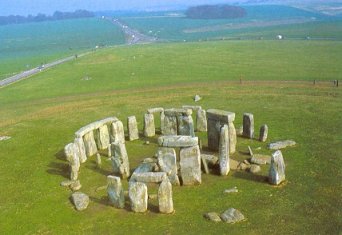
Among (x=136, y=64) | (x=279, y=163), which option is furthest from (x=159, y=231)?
(x=136, y=64)

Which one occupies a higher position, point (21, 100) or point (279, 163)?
point (279, 163)

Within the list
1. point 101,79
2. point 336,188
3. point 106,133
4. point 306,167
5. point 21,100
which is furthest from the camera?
point 101,79

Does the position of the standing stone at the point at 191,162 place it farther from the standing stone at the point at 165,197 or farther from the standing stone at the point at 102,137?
the standing stone at the point at 102,137

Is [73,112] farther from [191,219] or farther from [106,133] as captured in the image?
[191,219]

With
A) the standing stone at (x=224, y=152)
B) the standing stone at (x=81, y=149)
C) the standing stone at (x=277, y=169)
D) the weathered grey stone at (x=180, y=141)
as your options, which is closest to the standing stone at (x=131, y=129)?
the standing stone at (x=81, y=149)

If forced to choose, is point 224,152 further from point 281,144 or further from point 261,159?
point 281,144

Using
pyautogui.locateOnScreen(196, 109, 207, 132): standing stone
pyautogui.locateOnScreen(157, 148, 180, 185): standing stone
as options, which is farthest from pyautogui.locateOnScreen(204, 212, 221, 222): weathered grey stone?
pyautogui.locateOnScreen(196, 109, 207, 132): standing stone
